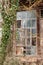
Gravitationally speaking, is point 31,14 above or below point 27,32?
above

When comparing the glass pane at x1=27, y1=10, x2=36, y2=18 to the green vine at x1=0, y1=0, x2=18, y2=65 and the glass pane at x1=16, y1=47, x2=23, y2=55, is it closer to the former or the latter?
the green vine at x1=0, y1=0, x2=18, y2=65

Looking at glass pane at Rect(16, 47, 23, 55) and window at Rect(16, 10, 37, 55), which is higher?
window at Rect(16, 10, 37, 55)

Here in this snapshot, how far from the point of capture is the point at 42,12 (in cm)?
1092

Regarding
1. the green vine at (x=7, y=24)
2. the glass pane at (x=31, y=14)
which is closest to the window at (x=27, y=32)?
the glass pane at (x=31, y=14)

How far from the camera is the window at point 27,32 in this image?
10945mm

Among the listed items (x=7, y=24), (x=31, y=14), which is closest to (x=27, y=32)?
(x=31, y=14)

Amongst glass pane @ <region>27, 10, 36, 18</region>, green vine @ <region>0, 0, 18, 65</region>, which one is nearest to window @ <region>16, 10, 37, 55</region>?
glass pane @ <region>27, 10, 36, 18</region>

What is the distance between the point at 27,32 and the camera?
11.0 m

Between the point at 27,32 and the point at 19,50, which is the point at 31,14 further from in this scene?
the point at 19,50

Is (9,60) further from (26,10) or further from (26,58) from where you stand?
(26,10)

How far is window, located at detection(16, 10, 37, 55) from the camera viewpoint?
10945 millimetres

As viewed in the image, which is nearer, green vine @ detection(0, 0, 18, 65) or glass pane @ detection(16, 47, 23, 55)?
green vine @ detection(0, 0, 18, 65)

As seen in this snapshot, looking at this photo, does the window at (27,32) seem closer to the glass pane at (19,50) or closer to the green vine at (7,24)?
the glass pane at (19,50)

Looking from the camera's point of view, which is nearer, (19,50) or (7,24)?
(7,24)
